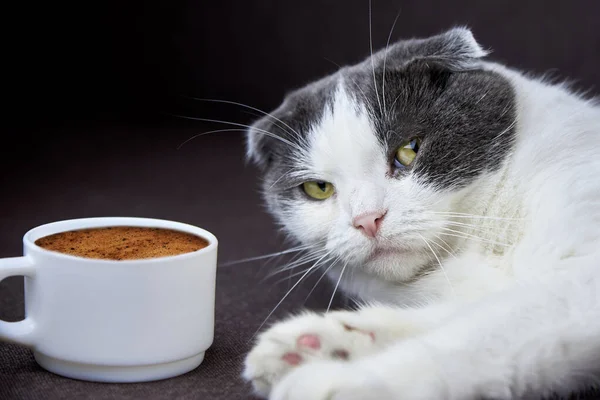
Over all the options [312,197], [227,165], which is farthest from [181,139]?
[312,197]

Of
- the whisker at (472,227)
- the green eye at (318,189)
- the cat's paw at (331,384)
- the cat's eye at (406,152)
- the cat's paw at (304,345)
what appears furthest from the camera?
the green eye at (318,189)

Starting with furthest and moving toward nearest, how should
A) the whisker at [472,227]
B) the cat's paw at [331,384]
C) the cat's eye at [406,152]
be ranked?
the cat's eye at [406,152] < the whisker at [472,227] < the cat's paw at [331,384]

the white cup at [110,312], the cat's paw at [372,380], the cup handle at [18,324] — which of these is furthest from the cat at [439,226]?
the cup handle at [18,324]

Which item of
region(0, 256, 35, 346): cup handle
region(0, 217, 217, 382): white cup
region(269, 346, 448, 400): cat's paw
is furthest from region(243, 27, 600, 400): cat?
region(0, 256, 35, 346): cup handle

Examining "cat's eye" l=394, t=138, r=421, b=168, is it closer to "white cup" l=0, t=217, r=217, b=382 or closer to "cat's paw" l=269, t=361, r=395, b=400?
"white cup" l=0, t=217, r=217, b=382

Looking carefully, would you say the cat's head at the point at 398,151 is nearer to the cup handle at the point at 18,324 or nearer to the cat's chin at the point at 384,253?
the cat's chin at the point at 384,253

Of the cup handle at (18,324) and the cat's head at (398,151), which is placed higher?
the cat's head at (398,151)

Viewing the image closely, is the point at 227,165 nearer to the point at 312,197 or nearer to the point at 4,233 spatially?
the point at 4,233

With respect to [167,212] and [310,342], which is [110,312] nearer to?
[310,342]
